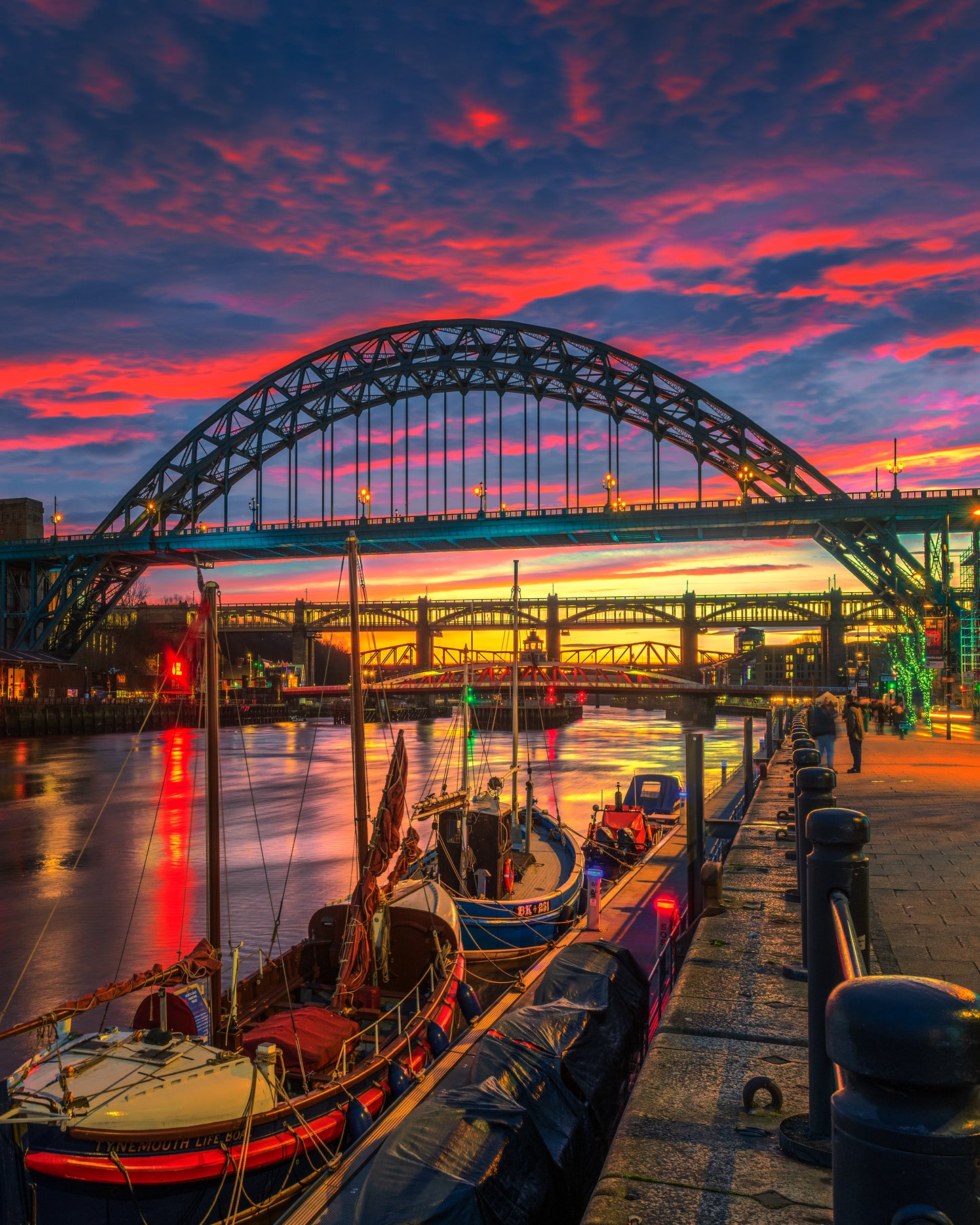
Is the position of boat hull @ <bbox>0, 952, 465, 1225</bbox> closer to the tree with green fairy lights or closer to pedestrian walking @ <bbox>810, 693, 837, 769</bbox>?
pedestrian walking @ <bbox>810, 693, 837, 769</bbox>

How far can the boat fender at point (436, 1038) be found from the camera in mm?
11125

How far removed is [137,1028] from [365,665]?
183 metres

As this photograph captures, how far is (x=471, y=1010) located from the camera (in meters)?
12.5

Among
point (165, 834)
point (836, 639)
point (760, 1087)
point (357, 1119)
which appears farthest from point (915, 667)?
point (836, 639)

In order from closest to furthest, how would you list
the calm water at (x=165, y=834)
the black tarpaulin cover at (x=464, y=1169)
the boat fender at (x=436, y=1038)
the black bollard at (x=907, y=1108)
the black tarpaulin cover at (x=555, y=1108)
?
1. the black bollard at (x=907, y=1108)
2. the black tarpaulin cover at (x=464, y=1169)
3. the black tarpaulin cover at (x=555, y=1108)
4. the boat fender at (x=436, y=1038)
5. the calm water at (x=165, y=834)

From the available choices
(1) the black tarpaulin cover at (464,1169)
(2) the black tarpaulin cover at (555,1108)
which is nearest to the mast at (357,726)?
(2) the black tarpaulin cover at (555,1108)

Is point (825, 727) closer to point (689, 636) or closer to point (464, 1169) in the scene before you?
point (464, 1169)

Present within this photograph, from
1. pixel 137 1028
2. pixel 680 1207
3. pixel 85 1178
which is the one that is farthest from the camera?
pixel 137 1028

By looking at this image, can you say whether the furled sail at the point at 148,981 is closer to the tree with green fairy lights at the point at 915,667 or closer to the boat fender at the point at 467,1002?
the boat fender at the point at 467,1002

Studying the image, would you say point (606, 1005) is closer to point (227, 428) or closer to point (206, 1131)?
point (206, 1131)

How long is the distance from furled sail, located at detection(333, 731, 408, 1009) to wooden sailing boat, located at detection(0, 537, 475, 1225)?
0.09ft

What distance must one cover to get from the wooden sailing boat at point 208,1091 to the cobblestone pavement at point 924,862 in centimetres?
542

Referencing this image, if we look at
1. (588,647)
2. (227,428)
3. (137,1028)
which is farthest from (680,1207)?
(588,647)

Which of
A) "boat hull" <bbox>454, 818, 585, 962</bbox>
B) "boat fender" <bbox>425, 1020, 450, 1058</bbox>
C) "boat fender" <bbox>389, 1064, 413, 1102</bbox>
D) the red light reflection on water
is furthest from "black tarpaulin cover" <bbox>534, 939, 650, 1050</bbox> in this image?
the red light reflection on water
